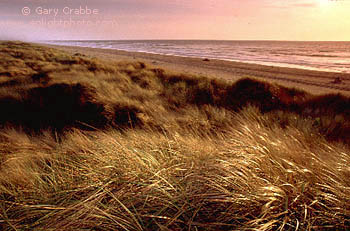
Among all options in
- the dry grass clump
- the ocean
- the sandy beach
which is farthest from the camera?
the ocean

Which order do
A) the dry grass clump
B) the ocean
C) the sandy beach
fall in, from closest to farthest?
the dry grass clump → the sandy beach → the ocean

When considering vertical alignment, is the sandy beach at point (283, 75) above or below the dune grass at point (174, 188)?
above

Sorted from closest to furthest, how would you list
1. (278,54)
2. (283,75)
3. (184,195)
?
1. (184,195)
2. (283,75)
3. (278,54)

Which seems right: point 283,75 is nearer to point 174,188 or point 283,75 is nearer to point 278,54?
point 174,188

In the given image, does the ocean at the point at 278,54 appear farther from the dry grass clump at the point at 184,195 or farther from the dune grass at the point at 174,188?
the dry grass clump at the point at 184,195

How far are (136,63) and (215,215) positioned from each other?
11210 mm

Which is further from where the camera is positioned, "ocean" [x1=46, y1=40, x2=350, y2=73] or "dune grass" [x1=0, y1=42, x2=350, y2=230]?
"ocean" [x1=46, y1=40, x2=350, y2=73]

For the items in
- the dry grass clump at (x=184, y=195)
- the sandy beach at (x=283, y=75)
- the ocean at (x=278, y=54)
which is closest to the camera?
the dry grass clump at (x=184, y=195)

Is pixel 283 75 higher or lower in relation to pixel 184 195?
higher

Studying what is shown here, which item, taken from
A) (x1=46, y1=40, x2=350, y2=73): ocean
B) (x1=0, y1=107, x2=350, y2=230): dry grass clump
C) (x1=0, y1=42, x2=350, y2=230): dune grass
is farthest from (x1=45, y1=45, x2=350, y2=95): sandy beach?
(x1=0, y1=107, x2=350, y2=230): dry grass clump

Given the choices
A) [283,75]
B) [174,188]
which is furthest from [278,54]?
[174,188]

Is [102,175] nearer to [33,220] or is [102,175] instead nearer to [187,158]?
[33,220]

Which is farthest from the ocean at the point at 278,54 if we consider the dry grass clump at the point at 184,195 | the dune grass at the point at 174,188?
the dry grass clump at the point at 184,195

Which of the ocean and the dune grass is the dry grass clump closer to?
the dune grass
